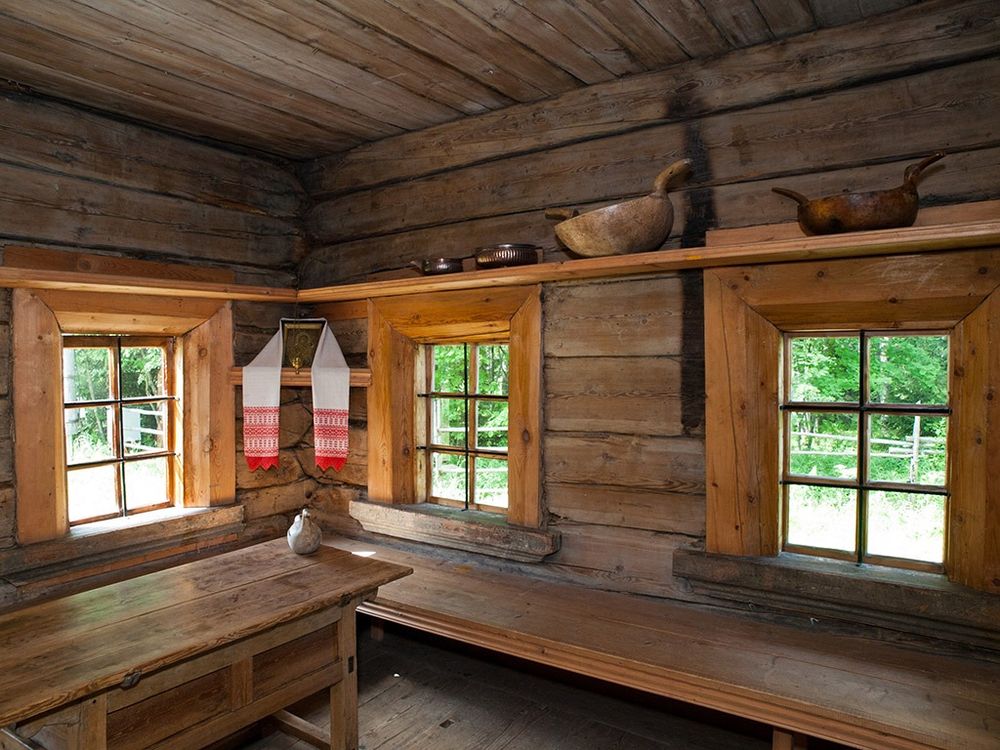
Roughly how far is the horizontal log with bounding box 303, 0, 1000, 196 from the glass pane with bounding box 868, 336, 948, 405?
1012 mm

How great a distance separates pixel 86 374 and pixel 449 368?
1.89 meters

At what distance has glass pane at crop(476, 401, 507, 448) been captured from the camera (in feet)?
12.0

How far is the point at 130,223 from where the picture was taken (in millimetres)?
3482

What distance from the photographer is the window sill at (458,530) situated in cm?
331

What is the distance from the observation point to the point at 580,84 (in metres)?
3.12

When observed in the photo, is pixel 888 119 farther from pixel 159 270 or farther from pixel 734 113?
pixel 159 270

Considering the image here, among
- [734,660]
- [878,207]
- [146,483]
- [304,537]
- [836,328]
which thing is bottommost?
[734,660]

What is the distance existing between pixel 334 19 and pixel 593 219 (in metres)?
1.23

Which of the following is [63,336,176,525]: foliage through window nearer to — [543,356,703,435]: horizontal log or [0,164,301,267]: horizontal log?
[0,164,301,267]: horizontal log

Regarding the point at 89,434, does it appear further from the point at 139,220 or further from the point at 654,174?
→ the point at 654,174

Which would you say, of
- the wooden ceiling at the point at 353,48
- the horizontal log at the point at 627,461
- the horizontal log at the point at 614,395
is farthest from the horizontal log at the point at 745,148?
the horizontal log at the point at 627,461

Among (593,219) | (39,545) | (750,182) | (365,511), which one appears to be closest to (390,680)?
(365,511)

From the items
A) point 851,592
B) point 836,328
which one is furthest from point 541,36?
point 851,592

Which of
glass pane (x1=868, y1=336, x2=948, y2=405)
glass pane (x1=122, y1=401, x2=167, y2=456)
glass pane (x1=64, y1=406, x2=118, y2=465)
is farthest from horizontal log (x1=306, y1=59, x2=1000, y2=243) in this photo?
glass pane (x1=64, y1=406, x2=118, y2=465)
